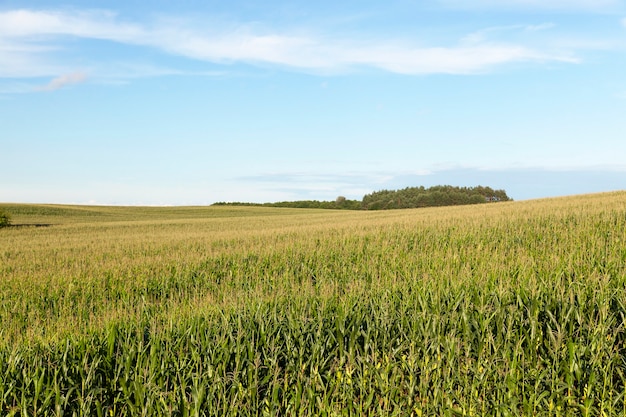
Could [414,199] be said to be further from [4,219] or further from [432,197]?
[4,219]

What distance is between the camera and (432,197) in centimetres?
9300

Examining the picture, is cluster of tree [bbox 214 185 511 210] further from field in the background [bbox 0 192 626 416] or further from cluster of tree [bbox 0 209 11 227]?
field in the background [bbox 0 192 626 416]

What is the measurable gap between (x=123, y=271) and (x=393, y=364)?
372 inches

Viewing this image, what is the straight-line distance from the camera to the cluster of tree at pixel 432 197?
9112 centimetres

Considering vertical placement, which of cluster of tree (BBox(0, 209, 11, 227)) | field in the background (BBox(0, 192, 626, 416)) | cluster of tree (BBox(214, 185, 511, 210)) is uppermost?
cluster of tree (BBox(214, 185, 511, 210))

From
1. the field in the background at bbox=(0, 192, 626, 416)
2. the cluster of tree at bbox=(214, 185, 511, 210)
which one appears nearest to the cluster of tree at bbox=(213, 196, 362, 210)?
the cluster of tree at bbox=(214, 185, 511, 210)

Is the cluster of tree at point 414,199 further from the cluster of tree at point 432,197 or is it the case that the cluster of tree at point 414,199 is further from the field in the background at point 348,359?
the field in the background at point 348,359

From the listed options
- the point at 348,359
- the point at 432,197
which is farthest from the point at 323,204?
the point at 348,359

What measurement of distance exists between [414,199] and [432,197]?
11.7 feet

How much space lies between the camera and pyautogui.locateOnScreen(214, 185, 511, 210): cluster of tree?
300ft

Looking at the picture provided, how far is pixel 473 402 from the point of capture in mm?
5016

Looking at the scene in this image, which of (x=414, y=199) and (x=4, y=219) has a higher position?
(x=414, y=199)

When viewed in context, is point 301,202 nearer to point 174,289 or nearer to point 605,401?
point 174,289

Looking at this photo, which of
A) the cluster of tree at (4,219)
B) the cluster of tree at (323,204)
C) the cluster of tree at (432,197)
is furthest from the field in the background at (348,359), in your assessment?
the cluster of tree at (323,204)
